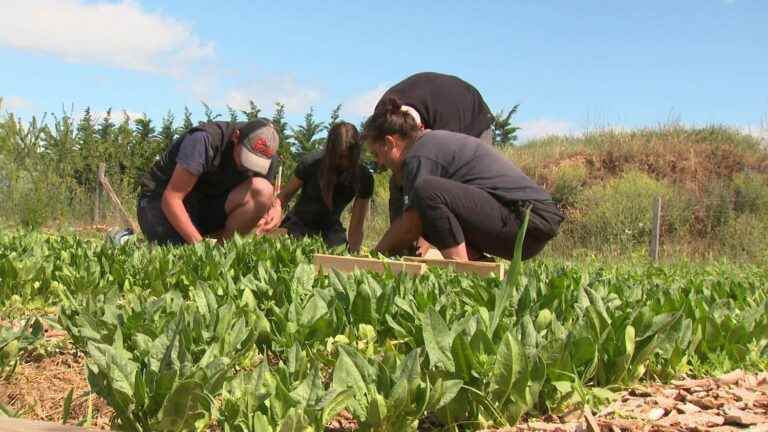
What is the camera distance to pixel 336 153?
237 inches

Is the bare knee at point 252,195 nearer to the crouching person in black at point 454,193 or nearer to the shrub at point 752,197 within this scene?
the crouching person in black at point 454,193

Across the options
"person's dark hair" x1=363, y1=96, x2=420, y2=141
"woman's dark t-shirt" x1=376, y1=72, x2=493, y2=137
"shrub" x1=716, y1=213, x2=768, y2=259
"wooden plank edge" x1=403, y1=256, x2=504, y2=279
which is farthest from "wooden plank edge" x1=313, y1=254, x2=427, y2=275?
"shrub" x1=716, y1=213, x2=768, y2=259

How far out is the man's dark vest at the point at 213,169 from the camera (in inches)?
222

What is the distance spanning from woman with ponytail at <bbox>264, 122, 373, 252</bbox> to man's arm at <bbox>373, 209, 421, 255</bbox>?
121 centimetres

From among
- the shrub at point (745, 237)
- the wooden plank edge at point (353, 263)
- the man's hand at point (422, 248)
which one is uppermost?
the wooden plank edge at point (353, 263)

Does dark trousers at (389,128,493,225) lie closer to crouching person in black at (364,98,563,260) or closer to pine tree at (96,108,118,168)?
crouching person in black at (364,98,563,260)

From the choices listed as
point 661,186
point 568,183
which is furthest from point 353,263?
point 661,186

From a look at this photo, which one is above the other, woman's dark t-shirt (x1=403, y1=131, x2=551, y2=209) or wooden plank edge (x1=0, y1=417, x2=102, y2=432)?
woman's dark t-shirt (x1=403, y1=131, x2=551, y2=209)

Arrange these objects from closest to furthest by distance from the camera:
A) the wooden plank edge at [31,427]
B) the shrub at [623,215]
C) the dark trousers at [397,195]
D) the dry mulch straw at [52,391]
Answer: the wooden plank edge at [31,427]
the dry mulch straw at [52,391]
the dark trousers at [397,195]
the shrub at [623,215]

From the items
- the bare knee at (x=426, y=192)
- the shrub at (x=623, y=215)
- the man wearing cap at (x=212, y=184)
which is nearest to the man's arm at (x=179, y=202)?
the man wearing cap at (x=212, y=184)

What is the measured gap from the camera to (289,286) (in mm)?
2863

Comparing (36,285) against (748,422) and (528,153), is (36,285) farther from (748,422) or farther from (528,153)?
(528,153)

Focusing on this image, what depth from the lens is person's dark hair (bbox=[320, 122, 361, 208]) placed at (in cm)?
593

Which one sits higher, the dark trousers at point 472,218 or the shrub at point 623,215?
the dark trousers at point 472,218
